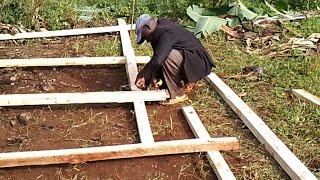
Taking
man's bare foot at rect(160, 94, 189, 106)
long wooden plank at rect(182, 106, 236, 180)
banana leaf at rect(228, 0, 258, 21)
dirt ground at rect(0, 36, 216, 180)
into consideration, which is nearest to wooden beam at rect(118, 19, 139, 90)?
dirt ground at rect(0, 36, 216, 180)

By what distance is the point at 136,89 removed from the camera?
→ 15.7 ft

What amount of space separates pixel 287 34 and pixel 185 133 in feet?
9.87

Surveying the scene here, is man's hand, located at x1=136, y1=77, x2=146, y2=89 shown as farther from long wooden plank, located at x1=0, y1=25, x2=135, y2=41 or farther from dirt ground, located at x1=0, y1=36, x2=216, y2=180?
long wooden plank, located at x1=0, y1=25, x2=135, y2=41

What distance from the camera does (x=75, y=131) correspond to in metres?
4.16

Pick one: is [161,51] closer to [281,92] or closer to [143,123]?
[143,123]

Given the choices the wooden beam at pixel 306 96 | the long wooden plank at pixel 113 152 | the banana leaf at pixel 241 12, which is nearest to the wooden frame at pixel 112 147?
the long wooden plank at pixel 113 152

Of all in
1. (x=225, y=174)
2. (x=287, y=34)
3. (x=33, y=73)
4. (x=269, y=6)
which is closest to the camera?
(x=225, y=174)

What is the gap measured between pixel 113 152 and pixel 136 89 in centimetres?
129

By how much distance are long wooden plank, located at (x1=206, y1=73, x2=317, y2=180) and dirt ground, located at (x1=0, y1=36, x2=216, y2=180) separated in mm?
487

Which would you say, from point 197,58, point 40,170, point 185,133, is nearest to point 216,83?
point 197,58

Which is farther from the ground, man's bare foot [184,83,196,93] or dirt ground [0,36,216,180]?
man's bare foot [184,83,196,93]

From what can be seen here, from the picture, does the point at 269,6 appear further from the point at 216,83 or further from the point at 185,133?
the point at 185,133

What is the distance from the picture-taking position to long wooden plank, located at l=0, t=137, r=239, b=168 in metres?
3.51

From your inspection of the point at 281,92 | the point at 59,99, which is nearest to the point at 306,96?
the point at 281,92
